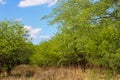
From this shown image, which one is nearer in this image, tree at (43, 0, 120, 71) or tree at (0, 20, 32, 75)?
tree at (43, 0, 120, 71)

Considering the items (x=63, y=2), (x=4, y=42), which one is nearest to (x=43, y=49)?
(x=4, y=42)

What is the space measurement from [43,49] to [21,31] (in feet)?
32.0

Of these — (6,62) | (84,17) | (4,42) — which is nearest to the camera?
(84,17)

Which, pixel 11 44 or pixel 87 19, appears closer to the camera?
pixel 87 19

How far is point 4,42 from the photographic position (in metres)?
29.4

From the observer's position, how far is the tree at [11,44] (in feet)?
97.2

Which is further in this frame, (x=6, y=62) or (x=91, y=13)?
(x=6, y=62)

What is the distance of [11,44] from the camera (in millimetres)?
29828

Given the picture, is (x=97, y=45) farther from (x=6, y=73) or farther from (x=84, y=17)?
(x=6, y=73)

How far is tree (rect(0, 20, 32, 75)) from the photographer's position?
2962 cm

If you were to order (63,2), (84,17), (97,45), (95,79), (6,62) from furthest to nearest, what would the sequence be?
(6,62), (97,45), (95,79), (63,2), (84,17)

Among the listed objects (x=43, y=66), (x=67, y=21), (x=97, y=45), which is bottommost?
(x=43, y=66)

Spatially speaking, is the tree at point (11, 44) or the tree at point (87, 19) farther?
the tree at point (11, 44)

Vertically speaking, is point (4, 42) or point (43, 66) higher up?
point (4, 42)
